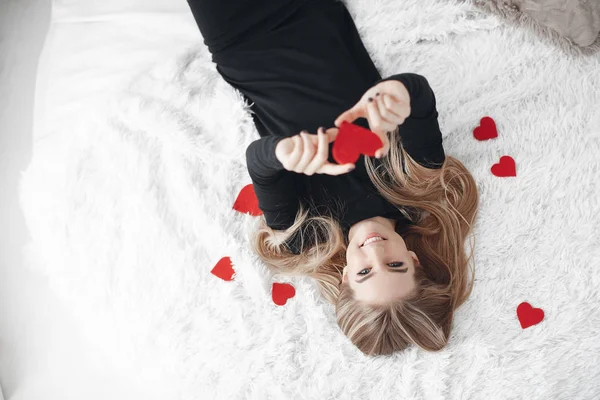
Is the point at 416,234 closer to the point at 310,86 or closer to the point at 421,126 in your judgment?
the point at 421,126

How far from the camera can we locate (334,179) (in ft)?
4.38

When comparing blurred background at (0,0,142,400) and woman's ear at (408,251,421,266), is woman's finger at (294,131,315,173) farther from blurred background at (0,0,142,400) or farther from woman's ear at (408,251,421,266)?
blurred background at (0,0,142,400)

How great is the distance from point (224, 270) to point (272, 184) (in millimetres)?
261

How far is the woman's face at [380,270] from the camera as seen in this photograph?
44.4 inches

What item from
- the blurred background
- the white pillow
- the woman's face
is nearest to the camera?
the woman's face

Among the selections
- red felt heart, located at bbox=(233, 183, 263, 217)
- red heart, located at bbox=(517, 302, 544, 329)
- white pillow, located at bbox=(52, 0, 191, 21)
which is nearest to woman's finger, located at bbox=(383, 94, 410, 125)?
red felt heart, located at bbox=(233, 183, 263, 217)

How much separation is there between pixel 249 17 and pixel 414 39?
0.44 meters

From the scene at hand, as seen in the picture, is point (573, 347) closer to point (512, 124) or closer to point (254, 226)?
point (512, 124)

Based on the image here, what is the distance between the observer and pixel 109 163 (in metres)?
1.36

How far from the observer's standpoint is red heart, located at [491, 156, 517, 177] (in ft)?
4.43

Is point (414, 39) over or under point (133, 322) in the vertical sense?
over

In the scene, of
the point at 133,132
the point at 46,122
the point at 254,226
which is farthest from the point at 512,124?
the point at 46,122

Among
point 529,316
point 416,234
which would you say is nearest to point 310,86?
point 416,234

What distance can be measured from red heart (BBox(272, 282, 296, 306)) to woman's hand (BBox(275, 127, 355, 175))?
1.30 feet
